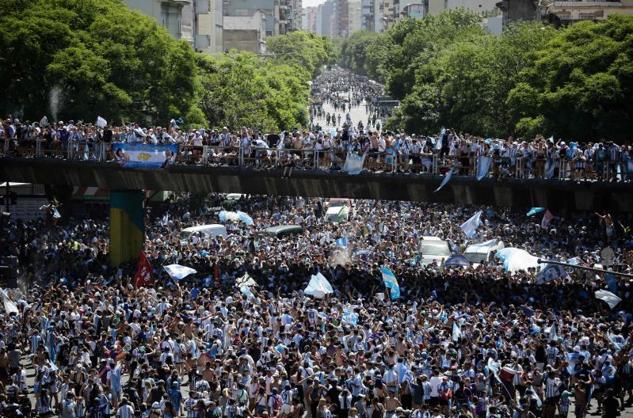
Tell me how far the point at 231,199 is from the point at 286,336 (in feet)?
133

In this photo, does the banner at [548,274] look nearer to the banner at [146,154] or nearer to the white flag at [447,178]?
the white flag at [447,178]

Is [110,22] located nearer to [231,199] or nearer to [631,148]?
[231,199]

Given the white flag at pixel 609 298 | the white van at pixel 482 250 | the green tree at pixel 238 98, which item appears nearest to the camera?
the white flag at pixel 609 298

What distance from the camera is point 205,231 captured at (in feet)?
179

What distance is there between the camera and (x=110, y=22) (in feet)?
219

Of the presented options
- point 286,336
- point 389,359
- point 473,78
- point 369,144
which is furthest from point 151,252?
point 473,78

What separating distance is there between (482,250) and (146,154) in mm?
13011

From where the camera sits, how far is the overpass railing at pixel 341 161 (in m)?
41.5

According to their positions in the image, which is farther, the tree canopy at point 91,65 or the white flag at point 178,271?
the tree canopy at point 91,65

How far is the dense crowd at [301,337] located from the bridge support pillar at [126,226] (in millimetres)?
632

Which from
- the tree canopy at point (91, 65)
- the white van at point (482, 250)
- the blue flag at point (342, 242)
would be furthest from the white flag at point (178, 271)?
the tree canopy at point (91, 65)

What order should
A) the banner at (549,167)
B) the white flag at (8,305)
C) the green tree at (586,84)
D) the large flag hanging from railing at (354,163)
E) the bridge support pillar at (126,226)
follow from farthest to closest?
the green tree at (586,84) → the bridge support pillar at (126,226) → the large flag hanging from railing at (354,163) → the banner at (549,167) → the white flag at (8,305)

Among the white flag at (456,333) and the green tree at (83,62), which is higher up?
the green tree at (83,62)

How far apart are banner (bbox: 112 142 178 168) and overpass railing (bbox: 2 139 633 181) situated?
0.74 ft
